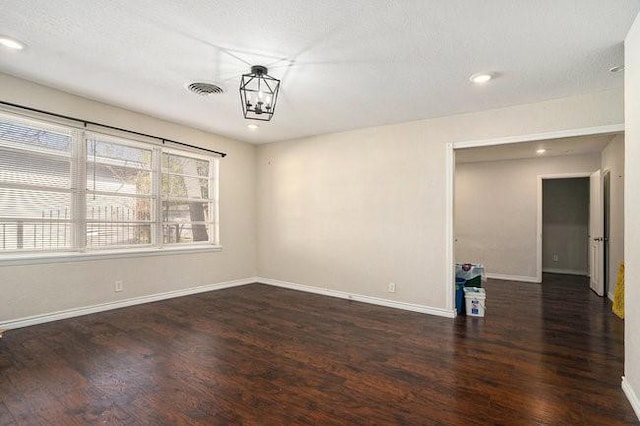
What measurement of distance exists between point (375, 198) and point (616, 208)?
140 inches

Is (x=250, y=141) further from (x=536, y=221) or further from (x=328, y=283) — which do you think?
(x=536, y=221)

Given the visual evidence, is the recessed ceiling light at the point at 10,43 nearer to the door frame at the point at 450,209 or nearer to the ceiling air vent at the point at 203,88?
the ceiling air vent at the point at 203,88

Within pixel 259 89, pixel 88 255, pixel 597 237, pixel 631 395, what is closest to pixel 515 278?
pixel 597 237

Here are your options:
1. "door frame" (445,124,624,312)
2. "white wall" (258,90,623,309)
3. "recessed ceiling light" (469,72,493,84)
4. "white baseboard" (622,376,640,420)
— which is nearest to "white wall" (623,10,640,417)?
"white baseboard" (622,376,640,420)

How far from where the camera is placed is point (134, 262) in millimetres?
4523

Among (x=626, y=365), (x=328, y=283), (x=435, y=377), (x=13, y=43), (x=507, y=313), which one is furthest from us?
(x=328, y=283)

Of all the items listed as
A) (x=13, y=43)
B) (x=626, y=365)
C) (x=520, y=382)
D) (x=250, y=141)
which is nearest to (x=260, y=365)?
(x=520, y=382)

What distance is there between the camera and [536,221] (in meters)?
6.57

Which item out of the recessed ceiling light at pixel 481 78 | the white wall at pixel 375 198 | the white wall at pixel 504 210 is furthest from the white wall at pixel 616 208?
the recessed ceiling light at pixel 481 78

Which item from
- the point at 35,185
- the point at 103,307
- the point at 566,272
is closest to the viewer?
the point at 35,185

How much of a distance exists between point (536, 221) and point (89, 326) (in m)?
7.41

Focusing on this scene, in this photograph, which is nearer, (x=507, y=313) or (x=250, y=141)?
(x=507, y=313)

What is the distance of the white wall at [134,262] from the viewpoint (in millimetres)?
3557

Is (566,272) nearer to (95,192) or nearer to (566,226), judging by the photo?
(566,226)
